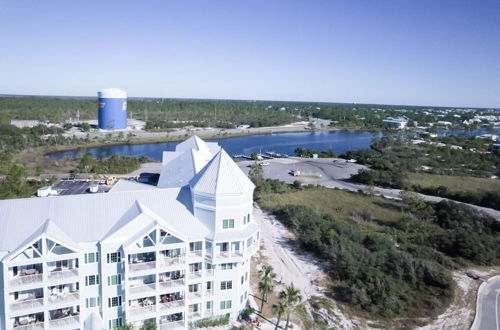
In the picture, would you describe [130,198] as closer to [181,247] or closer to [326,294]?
[181,247]

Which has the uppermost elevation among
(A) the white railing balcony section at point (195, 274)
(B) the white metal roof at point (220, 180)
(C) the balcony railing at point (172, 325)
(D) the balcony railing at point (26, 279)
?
(B) the white metal roof at point (220, 180)

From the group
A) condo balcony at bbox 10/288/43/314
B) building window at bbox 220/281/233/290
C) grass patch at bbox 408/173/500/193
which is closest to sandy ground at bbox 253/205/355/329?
building window at bbox 220/281/233/290

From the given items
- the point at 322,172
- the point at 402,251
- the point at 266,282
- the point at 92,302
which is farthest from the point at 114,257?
the point at 322,172

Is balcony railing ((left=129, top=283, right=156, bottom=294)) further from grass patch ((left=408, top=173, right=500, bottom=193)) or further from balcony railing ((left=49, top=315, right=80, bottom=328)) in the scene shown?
grass patch ((left=408, top=173, right=500, bottom=193))

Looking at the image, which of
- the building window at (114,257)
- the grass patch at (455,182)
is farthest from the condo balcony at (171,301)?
the grass patch at (455,182)

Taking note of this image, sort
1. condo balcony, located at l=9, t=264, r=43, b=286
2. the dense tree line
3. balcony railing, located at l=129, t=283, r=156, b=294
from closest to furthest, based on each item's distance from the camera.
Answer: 1. condo balcony, located at l=9, t=264, r=43, b=286
2. balcony railing, located at l=129, t=283, r=156, b=294
3. the dense tree line

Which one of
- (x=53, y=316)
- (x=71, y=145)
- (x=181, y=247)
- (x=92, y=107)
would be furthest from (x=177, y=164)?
(x=92, y=107)

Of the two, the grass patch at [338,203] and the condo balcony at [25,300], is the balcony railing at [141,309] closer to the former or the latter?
the condo balcony at [25,300]
